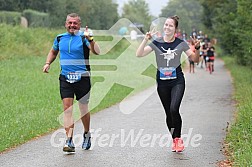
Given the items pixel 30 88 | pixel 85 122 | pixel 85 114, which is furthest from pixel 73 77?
pixel 30 88

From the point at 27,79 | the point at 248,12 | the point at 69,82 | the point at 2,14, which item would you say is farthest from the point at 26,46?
the point at 69,82

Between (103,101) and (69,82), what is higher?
(69,82)

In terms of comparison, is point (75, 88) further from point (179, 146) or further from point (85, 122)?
→ point (179, 146)

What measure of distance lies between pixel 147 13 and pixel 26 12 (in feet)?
146

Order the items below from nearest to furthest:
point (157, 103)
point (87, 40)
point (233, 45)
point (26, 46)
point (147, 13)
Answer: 1. point (87, 40)
2. point (157, 103)
3. point (233, 45)
4. point (26, 46)
5. point (147, 13)

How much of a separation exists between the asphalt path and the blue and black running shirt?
1.28m

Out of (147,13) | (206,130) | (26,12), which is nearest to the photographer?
(206,130)

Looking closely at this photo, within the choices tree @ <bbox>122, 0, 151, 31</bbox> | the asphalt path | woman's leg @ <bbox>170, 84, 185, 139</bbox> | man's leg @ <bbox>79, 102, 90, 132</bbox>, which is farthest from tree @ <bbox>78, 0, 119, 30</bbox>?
woman's leg @ <bbox>170, 84, 185, 139</bbox>

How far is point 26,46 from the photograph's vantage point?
37.8m

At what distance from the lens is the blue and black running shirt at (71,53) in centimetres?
886

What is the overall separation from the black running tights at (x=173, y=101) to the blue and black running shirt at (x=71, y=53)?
128cm

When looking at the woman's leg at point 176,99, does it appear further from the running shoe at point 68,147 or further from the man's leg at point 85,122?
the running shoe at point 68,147

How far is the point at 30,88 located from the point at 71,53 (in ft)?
35.1

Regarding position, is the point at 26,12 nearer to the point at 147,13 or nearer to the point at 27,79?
the point at 27,79
